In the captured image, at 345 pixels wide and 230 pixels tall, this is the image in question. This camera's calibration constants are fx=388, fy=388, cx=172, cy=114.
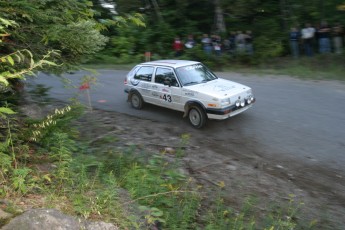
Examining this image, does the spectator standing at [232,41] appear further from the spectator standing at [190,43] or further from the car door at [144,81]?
the car door at [144,81]

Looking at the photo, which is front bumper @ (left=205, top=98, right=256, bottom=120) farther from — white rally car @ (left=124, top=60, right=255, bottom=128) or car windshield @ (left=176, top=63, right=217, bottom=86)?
car windshield @ (left=176, top=63, right=217, bottom=86)

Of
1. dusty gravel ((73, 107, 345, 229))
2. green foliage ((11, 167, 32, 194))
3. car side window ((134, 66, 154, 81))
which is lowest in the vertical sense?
dusty gravel ((73, 107, 345, 229))

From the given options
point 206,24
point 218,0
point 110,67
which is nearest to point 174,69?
point 110,67

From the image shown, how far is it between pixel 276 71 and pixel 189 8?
8884 mm

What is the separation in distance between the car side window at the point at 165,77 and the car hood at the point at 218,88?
0.54 m

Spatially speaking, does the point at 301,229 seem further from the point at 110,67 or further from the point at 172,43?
Result: the point at 172,43

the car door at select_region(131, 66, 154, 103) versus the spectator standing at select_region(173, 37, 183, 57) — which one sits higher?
the spectator standing at select_region(173, 37, 183, 57)

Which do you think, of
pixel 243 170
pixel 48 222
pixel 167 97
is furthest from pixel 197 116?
pixel 48 222

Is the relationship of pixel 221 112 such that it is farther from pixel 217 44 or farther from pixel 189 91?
pixel 217 44

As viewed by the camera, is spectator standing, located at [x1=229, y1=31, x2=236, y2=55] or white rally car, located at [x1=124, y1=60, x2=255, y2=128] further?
spectator standing, located at [x1=229, y1=31, x2=236, y2=55]

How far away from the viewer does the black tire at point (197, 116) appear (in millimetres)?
10273

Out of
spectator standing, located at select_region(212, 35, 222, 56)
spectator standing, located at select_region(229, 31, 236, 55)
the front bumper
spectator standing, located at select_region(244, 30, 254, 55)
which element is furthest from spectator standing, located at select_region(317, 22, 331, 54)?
the front bumper

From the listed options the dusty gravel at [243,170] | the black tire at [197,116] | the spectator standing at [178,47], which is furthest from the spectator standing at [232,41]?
the dusty gravel at [243,170]

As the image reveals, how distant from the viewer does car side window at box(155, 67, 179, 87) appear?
1095 cm
